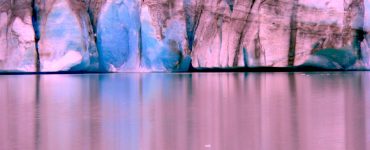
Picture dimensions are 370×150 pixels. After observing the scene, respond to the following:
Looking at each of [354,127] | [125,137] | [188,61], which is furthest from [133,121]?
[188,61]

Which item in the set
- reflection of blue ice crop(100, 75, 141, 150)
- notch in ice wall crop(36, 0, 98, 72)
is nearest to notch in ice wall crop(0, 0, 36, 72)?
notch in ice wall crop(36, 0, 98, 72)

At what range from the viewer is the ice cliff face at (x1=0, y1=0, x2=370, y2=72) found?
49.6 ft

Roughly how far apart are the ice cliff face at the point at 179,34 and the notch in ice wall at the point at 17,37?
1.1 inches

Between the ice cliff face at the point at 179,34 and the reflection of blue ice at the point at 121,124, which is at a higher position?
the ice cliff face at the point at 179,34

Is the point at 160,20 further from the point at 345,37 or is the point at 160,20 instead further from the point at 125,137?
the point at 125,137

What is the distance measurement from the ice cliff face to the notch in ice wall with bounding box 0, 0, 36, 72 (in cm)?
3

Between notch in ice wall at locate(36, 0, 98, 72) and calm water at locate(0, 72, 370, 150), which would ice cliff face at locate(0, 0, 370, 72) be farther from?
calm water at locate(0, 72, 370, 150)

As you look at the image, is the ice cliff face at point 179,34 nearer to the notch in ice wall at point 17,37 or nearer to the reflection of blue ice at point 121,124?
the notch in ice wall at point 17,37

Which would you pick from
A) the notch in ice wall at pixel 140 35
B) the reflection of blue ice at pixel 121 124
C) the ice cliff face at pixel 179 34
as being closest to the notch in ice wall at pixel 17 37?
the ice cliff face at pixel 179 34

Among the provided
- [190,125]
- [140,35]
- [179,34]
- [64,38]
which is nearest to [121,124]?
[190,125]

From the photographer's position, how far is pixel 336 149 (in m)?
2.97

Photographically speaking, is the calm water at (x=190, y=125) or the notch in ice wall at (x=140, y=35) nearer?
the calm water at (x=190, y=125)

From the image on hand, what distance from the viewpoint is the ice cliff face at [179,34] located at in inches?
595

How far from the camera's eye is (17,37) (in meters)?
15.9
